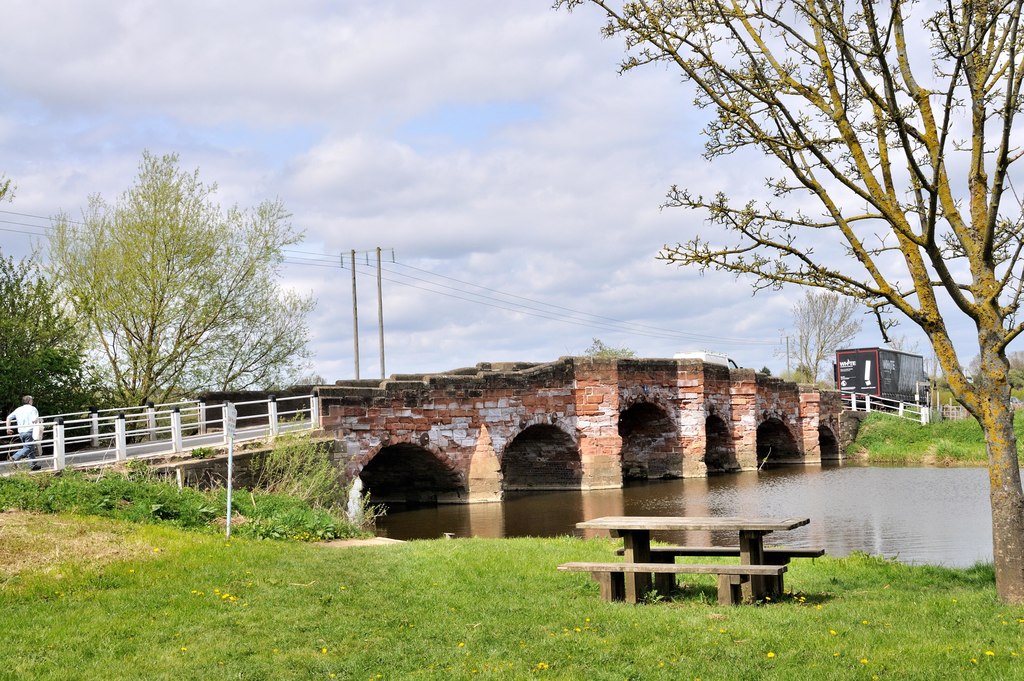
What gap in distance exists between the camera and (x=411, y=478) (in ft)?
90.0

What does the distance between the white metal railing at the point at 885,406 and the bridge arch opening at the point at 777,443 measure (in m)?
3.77

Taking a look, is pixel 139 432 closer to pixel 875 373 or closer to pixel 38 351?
pixel 38 351

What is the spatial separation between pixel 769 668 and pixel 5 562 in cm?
794

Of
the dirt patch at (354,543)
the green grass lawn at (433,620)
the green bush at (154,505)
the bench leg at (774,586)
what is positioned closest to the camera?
the green grass lawn at (433,620)

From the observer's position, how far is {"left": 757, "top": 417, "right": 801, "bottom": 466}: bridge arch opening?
1623 inches

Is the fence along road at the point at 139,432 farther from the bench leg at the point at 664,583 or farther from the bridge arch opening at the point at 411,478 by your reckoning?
the bench leg at the point at 664,583

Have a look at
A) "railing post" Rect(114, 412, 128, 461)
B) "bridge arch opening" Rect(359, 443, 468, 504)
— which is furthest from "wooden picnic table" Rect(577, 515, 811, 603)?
"bridge arch opening" Rect(359, 443, 468, 504)

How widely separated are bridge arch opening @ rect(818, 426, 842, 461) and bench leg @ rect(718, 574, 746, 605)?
114 feet

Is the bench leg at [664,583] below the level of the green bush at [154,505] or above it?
below

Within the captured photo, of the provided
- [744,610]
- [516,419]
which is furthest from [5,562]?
[516,419]

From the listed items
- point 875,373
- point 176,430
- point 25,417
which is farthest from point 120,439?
point 875,373

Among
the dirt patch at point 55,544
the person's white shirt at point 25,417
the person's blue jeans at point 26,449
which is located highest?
the person's white shirt at point 25,417

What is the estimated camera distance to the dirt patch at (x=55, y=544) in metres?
10.7

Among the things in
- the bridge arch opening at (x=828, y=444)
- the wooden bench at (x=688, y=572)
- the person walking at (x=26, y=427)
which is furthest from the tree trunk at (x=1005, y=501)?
the bridge arch opening at (x=828, y=444)
